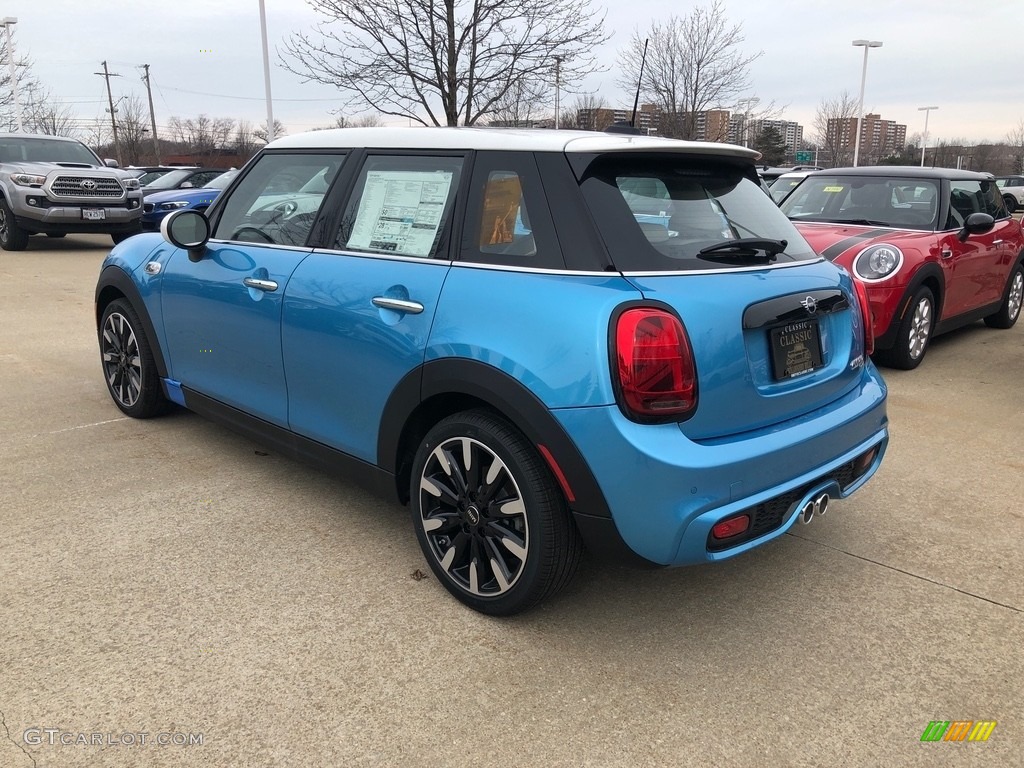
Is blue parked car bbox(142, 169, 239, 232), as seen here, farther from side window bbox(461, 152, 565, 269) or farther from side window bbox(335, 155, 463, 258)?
side window bbox(461, 152, 565, 269)

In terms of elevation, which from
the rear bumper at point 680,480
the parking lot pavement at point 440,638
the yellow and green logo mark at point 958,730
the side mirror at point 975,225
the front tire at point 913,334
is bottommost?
the yellow and green logo mark at point 958,730

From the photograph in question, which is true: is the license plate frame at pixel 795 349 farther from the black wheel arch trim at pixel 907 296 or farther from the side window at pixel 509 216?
the black wheel arch trim at pixel 907 296

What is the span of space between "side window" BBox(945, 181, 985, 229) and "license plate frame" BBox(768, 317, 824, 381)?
4.77m

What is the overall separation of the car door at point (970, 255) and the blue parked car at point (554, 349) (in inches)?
164

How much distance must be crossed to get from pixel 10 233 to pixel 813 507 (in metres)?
14.1

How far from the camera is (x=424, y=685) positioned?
7.82ft

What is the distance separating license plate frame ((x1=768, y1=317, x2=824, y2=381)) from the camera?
255cm

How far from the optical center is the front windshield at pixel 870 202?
Result: 6730mm

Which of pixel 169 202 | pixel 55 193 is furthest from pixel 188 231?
pixel 169 202

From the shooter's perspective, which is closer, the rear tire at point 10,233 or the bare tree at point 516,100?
the rear tire at point 10,233

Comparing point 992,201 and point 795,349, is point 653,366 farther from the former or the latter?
point 992,201

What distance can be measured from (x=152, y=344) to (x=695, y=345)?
3186 millimetres

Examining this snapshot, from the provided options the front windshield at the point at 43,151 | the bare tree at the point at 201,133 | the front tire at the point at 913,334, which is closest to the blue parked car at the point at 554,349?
the front tire at the point at 913,334

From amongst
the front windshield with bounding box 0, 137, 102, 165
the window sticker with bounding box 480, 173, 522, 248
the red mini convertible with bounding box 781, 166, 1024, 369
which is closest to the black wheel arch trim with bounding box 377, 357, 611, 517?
the window sticker with bounding box 480, 173, 522, 248
